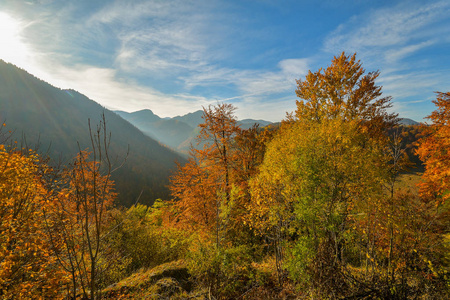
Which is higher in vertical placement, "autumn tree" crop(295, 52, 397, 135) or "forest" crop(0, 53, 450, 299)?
"autumn tree" crop(295, 52, 397, 135)

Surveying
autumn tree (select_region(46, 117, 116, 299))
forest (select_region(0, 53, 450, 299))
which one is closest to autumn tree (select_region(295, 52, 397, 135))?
forest (select_region(0, 53, 450, 299))

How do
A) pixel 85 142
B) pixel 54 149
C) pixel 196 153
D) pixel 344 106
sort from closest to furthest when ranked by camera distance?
pixel 344 106, pixel 196 153, pixel 54 149, pixel 85 142

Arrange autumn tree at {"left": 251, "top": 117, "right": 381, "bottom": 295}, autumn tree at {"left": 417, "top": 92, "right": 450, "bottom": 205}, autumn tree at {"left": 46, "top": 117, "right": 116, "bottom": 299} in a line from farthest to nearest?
autumn tree at {"left": 417, "top": 92, "right": 450, "bottom": 205}, autumn tree at {"left": 251, "top": 117, "right": 381, "bottom": 295}, autumn tree at {"left": 46, "top": 117, "right": 116, "bottom": 299}

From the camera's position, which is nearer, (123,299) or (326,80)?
(123,299)

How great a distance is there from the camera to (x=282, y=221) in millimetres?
12516

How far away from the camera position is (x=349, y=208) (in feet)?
39.7

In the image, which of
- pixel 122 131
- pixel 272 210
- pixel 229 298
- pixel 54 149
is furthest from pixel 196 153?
pixel 122 131

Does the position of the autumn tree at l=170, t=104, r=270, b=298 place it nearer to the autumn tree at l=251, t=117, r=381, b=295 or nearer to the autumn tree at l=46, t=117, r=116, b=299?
the autumn tree at l=251, t=117, r=381, b=295

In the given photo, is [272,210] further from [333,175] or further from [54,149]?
[54,149]

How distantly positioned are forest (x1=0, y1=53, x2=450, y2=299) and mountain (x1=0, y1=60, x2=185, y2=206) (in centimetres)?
9834

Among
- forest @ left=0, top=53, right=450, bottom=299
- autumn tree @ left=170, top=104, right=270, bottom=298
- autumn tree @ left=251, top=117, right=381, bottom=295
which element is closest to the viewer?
forest @ left=0, top=53, right=450, bottom=299

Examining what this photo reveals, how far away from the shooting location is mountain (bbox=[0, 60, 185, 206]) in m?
125

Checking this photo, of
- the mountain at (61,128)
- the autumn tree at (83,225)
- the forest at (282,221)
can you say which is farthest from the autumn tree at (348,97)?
the mountain at (61,128)

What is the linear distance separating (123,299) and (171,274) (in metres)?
3.29
